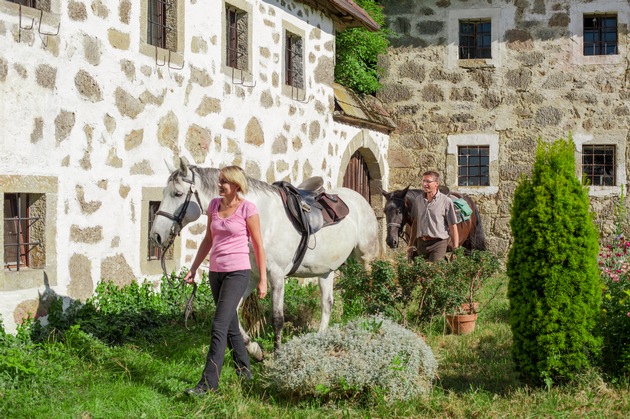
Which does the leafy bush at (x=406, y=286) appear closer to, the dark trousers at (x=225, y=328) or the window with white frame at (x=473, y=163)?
the dark trousers at (x=225, y=328)

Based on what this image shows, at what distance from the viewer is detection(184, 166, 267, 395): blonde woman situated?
5.82 meters

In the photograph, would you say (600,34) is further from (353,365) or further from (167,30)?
(353,365)

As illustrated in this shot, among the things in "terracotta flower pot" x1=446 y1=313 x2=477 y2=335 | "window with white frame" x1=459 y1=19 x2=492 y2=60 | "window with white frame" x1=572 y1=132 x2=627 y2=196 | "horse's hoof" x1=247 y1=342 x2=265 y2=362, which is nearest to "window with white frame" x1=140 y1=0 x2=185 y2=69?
"horse's hoof" x1=247 y1=342 x2=265 y2=362

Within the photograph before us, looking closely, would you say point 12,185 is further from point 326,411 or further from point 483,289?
point 483,289

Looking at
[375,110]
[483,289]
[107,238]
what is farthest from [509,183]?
[107,238]

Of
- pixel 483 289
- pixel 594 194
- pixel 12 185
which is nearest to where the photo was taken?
pixel 12 185

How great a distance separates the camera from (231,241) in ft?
19.5

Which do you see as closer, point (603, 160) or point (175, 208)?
point (175, 208)

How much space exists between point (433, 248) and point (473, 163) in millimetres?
7359

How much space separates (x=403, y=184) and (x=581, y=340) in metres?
11.1

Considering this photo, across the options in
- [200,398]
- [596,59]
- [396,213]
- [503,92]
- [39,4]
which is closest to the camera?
[200,398]

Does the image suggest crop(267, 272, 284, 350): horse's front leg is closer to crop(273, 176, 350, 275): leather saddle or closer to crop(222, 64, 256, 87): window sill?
Answer: crop(273, 176, 350, 275): leather saddle

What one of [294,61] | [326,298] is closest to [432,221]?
[326,298]

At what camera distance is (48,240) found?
290 inches
